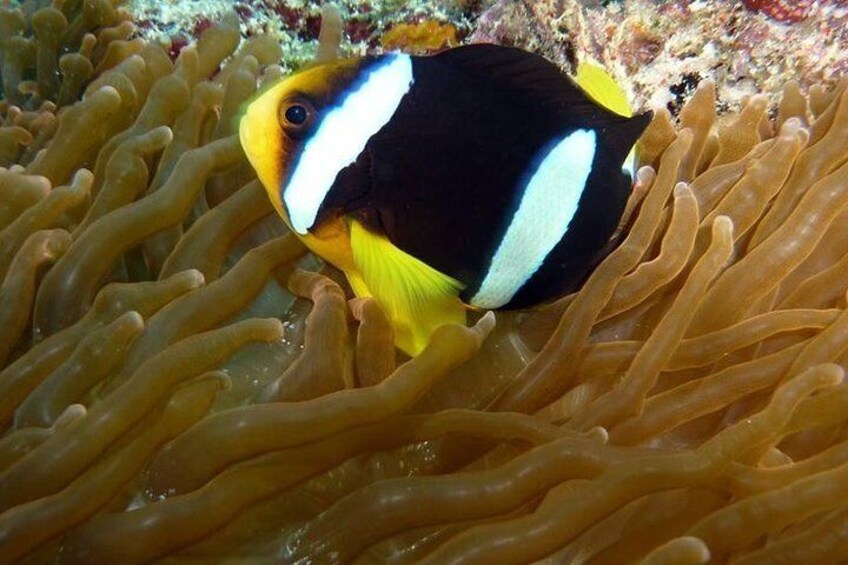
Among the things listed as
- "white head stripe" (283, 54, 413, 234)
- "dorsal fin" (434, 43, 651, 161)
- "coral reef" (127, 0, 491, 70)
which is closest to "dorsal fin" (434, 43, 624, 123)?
"dorsal fin" (434, 43, 651, 161)

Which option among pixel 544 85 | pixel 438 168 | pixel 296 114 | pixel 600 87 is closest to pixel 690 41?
pixel 600 87

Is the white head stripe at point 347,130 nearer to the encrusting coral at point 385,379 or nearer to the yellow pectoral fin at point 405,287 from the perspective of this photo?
the yellow pectoral fin at point 405,287

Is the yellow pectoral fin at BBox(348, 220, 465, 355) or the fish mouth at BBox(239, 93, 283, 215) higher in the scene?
the fish mouth at BBox(239, 93, 283, 215)

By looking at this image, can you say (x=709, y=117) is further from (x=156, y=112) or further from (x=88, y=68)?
(x=88, y=68)

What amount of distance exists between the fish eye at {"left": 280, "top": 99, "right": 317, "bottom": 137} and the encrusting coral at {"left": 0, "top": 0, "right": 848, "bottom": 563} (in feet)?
1.05

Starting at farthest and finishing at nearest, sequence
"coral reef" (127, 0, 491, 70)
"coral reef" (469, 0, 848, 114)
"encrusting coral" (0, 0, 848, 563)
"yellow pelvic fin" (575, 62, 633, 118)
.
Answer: "coral reef" (127, 0, 491, 70) < "coral reef" (469, 0, 848, 114) < "yellow pelvic fin" (575, 62, 633, 118) < "encrusting coral" (0, 0, 848, 563)

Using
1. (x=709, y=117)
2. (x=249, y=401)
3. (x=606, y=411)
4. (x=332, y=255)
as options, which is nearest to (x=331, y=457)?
(x=249, y=401)

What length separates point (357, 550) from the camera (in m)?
1.21

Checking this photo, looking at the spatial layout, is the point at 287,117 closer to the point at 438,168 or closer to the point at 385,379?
the point at 438,168

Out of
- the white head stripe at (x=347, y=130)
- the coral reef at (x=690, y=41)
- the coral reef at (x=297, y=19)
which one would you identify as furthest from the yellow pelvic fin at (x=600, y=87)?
the coral reef at (x=297, y=19)

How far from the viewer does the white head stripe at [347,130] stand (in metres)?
1.24

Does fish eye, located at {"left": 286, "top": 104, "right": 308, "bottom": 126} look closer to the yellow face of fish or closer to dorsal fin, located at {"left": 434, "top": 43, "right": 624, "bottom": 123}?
the yellow face of fish

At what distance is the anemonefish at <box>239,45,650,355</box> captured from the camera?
48.9 inches

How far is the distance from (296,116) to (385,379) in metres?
0.42
